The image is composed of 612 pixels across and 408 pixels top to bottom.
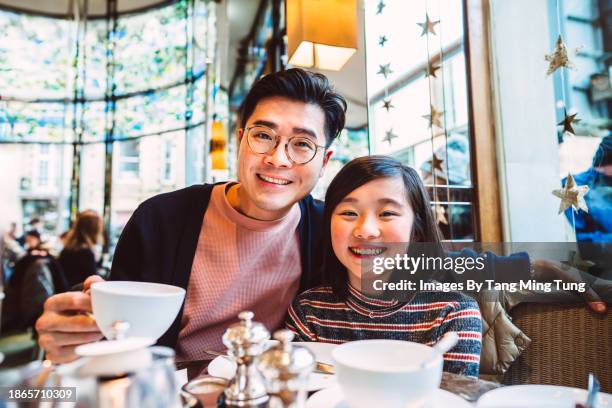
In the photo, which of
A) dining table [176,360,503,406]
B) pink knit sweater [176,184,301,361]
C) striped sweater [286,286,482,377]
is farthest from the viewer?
pink knit sweater [176,184,301,361]

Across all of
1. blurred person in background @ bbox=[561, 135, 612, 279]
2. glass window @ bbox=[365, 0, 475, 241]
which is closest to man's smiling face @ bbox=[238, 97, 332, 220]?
glass window @ bbox=[365, 0, 475, 241]

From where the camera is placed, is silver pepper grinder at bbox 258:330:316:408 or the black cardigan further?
the black cardigan

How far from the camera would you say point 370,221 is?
119 centimetres

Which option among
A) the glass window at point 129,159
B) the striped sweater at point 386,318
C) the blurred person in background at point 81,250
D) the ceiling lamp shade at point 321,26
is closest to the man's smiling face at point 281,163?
the striped sweater at point 386,318

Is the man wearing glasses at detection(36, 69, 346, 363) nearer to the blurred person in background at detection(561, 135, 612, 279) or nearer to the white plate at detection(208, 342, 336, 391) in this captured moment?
the white plate at detection(208, 342, 336, 391)

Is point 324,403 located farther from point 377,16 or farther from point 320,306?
point 377,16

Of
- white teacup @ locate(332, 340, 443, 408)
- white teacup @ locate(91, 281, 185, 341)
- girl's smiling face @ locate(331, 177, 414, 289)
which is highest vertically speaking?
girl's smiling face @ locate(331, 177, 414, 289)

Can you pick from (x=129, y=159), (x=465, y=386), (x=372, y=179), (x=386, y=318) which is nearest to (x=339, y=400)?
(x=465, y=386)

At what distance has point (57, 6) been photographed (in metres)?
6.43

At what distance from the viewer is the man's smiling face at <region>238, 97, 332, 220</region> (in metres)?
1.34

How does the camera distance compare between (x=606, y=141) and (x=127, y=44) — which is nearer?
Result: (x=606, y=141)

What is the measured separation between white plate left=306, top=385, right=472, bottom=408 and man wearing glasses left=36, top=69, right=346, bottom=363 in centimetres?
74

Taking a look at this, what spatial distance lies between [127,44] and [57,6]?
1228 millimetres

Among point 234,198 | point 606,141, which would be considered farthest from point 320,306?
point 606,141
